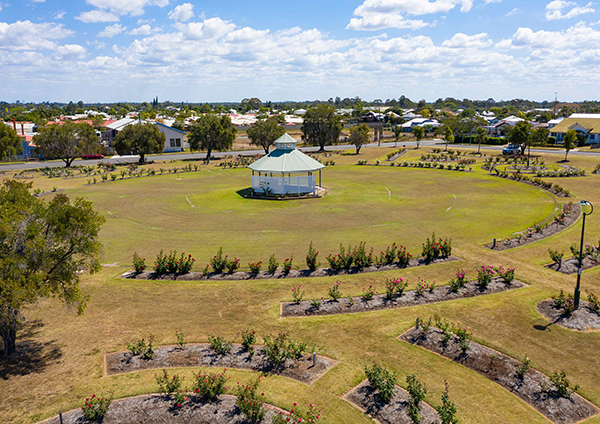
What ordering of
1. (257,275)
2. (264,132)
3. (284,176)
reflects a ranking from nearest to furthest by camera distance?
(257,275) < (284,176) < (264,132)

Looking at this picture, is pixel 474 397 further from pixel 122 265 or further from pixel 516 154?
pixel 516 154

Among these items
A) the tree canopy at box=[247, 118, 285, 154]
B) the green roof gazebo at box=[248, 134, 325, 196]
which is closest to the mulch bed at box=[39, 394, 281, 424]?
the green roof gazebo at box=[248, 134, 325, 196]

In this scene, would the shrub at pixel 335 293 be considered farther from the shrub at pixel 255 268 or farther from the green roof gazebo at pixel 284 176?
the green roof gazebo at pixel 284 176

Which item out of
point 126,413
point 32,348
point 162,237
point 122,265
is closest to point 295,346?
point 126,413

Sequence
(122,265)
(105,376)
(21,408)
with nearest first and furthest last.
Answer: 1. (21,408)
2. (105,376)
3. (122,265)

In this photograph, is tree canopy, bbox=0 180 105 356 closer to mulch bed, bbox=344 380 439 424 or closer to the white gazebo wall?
mulch bed, bbox=344 380 439 424

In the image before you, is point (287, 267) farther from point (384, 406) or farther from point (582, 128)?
point (582, 128)

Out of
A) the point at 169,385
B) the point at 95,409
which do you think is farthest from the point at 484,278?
the point at 95,409
